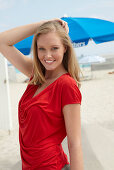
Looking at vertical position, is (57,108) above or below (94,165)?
above

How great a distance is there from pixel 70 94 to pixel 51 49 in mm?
343

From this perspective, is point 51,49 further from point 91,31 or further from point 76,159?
point 91,31

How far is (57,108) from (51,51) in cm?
38

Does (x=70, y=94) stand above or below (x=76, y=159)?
above

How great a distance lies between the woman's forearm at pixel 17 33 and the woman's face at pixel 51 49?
21cm

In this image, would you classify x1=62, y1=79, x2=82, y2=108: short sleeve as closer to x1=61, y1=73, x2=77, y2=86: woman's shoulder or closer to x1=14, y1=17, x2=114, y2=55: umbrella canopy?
x1=61, y1=73, x2=77, y2=86: woman's shoulder

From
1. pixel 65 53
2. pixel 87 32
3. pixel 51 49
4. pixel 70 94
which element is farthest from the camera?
pixel 87 32

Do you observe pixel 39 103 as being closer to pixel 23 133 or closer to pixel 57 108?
pixel 57 108

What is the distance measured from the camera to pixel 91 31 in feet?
12.7

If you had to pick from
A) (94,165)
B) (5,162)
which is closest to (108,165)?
(94,165)

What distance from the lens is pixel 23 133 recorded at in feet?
4.12

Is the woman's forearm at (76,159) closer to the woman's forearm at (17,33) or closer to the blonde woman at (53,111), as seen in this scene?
the blonde woman at (53,111)

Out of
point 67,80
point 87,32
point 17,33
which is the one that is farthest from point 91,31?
point 67,80

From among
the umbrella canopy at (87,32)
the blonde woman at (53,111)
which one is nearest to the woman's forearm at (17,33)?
the blonde woman at (53,111)
